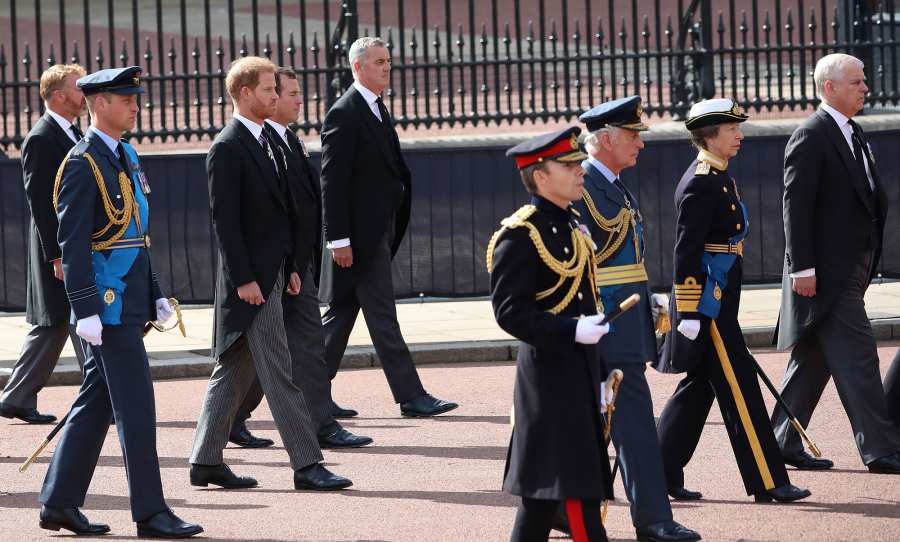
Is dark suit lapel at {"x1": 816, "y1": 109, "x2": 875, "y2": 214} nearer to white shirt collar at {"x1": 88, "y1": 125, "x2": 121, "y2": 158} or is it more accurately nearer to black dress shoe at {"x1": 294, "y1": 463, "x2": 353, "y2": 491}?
black dress shoe at {"x1": 294, "y1": 463, "x2": 353, "y2": 491}

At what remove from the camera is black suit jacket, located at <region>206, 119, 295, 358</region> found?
7.16 meters

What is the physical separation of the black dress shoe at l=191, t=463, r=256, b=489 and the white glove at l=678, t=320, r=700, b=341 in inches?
73.7

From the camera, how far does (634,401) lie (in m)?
6.31

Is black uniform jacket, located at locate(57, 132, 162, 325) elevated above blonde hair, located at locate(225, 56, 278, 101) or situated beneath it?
situated beneath

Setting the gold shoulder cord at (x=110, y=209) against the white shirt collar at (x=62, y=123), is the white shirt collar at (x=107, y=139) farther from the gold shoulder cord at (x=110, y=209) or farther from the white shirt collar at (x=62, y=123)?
the white shirt collar at (x=62, y=123)

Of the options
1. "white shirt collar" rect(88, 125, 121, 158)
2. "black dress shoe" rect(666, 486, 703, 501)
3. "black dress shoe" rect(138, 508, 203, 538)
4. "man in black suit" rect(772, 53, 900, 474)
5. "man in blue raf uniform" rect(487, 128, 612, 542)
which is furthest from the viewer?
"man in black suit" rect(772, 53, 900, 474)

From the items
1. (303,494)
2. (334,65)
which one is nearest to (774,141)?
(334,65)

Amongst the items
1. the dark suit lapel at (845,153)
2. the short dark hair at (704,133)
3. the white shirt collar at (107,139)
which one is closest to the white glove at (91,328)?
the white shirt collar at (107,139)

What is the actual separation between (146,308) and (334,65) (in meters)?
7.03

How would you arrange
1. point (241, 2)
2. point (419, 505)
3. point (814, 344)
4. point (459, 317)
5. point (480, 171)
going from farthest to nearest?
point (241, 2) → point (480, 171) → point (459, 317) → point (814, 344) → point (419, 505)

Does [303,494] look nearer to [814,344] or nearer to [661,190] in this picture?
[814,344]

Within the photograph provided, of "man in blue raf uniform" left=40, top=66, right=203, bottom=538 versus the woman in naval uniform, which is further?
the woman in naval uniform

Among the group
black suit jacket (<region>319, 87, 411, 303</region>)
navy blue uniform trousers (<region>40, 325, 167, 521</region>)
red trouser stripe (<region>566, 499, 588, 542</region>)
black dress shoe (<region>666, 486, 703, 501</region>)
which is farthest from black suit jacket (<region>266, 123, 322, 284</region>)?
red trouser stripe (<region>566, 499, 588, 542</region>)

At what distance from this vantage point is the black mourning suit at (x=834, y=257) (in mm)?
7410
